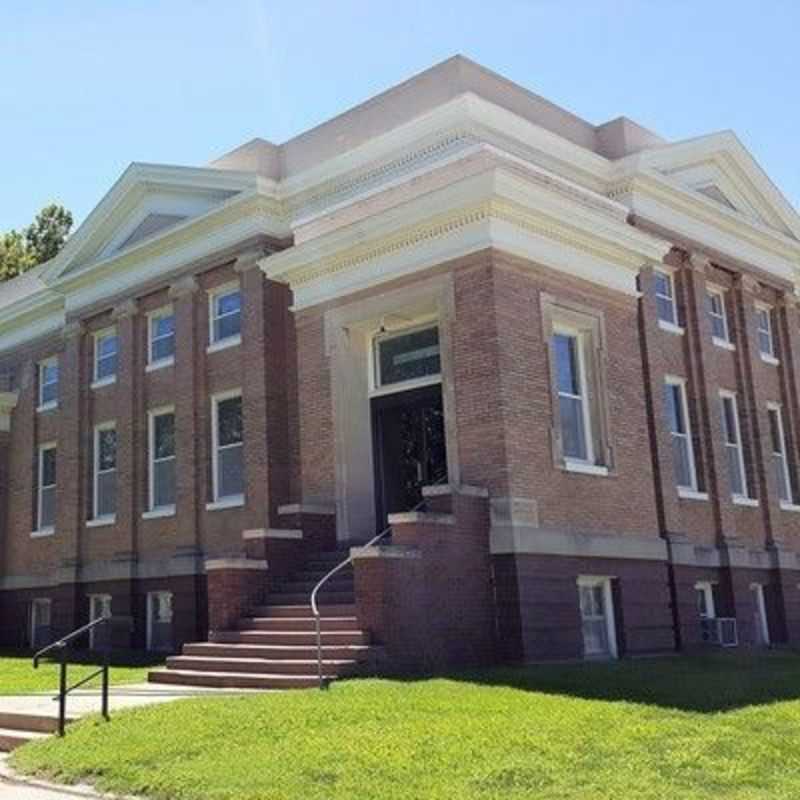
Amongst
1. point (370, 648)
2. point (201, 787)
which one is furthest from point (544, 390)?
point (201, 787)

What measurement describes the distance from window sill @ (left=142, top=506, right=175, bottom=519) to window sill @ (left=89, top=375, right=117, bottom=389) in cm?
350

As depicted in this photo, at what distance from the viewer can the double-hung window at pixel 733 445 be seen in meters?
21.8

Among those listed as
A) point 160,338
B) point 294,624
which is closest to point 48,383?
point 160,338

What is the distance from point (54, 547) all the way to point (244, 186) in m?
10.1

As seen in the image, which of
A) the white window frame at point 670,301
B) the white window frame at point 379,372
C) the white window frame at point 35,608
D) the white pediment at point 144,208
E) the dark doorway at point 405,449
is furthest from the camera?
the white window frame at point 35,608

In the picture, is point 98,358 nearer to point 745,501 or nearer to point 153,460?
point 153,460

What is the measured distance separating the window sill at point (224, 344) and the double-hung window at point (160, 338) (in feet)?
5.23

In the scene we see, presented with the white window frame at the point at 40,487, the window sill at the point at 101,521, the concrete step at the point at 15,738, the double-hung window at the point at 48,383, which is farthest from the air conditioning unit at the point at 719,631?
the double-hung window at the point at 48,383

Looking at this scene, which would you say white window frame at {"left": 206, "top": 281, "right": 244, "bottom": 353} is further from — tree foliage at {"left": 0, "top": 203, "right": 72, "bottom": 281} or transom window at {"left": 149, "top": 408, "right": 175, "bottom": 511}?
tree foliage at {"left": 0, "top": 203, "right": 72, "bottom": 281}

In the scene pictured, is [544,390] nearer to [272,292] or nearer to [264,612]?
[264,612]

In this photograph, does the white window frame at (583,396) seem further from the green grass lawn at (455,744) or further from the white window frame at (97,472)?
the white window frame at (97,472)

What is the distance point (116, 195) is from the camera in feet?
80.2

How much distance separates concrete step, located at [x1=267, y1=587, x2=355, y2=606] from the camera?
1504cm

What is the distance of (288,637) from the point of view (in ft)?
46.6
